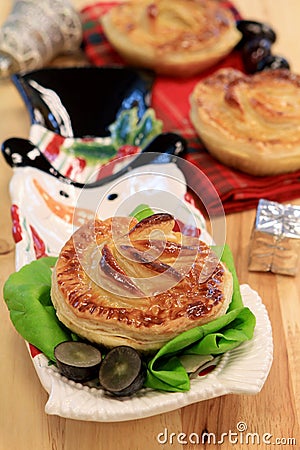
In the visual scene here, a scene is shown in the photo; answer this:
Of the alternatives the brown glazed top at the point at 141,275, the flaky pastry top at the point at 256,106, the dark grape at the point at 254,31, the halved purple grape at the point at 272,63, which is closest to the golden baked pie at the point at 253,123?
the flaky pastry top at the point at 256,106

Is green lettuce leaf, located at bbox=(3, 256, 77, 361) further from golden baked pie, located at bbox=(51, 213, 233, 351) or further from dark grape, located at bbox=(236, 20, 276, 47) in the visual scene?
dark grape, located at bbox=(236, 20, 276, 47)

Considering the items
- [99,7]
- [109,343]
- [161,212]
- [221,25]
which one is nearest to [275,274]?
[161,212]

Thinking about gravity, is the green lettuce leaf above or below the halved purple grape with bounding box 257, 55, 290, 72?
above

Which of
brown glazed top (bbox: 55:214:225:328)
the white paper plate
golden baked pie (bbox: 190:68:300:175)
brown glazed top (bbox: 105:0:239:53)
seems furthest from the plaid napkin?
the white paper plate

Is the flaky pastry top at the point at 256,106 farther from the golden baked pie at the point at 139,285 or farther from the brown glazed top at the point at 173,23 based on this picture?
the golden baked pie at the point at 139,285

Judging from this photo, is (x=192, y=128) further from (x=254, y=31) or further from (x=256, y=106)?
(x=254, y=31)

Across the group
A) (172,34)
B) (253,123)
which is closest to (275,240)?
(253,123)

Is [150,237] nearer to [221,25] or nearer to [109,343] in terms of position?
[109,343]
